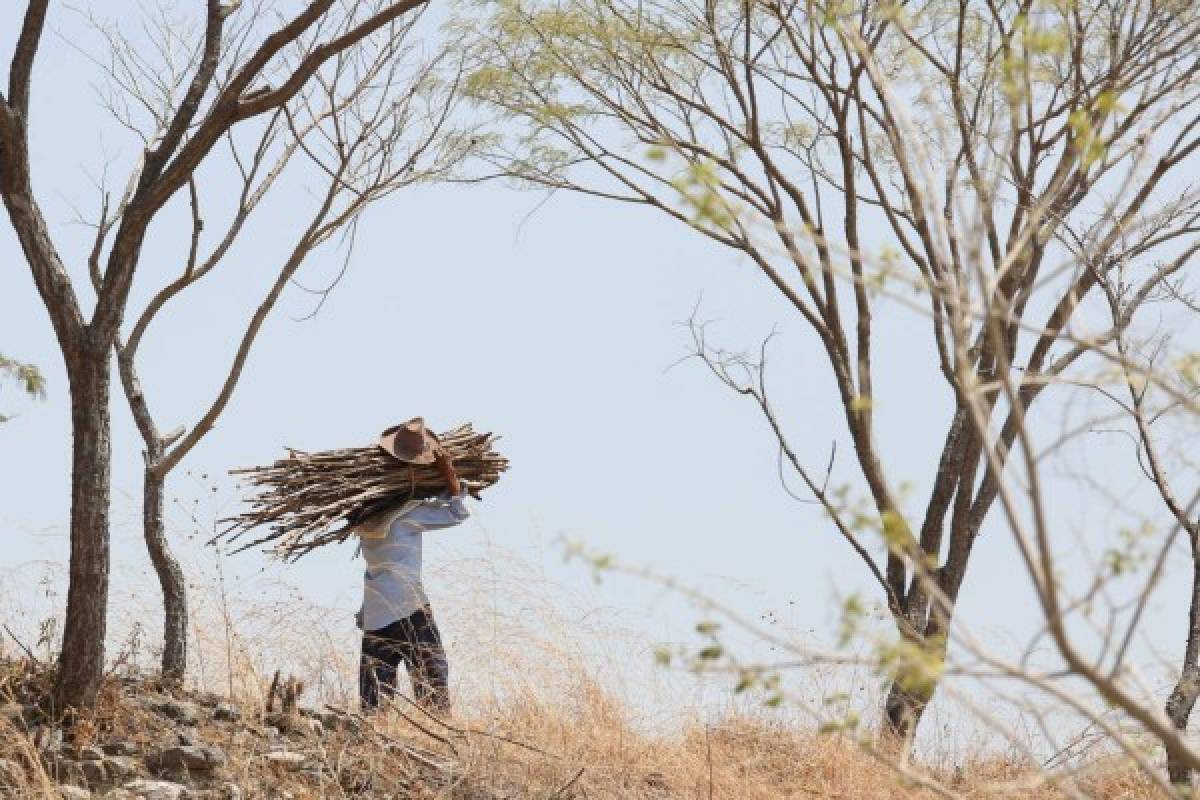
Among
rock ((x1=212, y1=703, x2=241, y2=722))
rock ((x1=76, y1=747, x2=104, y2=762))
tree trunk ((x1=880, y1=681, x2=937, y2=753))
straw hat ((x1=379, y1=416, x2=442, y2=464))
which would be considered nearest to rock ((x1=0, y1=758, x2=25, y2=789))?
rock ((x1=76, y1=747, x2=104, y2=762))

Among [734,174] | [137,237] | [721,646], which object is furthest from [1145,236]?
[721,646]

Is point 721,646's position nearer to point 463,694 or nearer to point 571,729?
point 571,729

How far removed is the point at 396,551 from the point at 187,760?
207 centimetres

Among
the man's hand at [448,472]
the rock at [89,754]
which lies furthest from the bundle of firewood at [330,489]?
the rock at [89,754]

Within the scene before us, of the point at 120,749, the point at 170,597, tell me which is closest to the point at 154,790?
the point at 120,749

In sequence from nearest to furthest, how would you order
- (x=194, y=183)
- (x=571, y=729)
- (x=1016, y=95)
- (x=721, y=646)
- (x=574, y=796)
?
(x=1016, y=95), (x=721, y=646), (x=574, y=796), (x=571, y=729), (x=194, y=183)

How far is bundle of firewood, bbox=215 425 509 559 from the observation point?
731 cm

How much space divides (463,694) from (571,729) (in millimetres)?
790

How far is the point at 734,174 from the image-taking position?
9.22 meters

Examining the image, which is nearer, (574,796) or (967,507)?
(574,796)

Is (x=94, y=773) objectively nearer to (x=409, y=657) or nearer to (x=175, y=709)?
(x=175, y=709)

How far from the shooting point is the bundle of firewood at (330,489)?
288 inches

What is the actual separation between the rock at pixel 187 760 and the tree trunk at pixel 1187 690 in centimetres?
395

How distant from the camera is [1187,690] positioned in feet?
22.3
